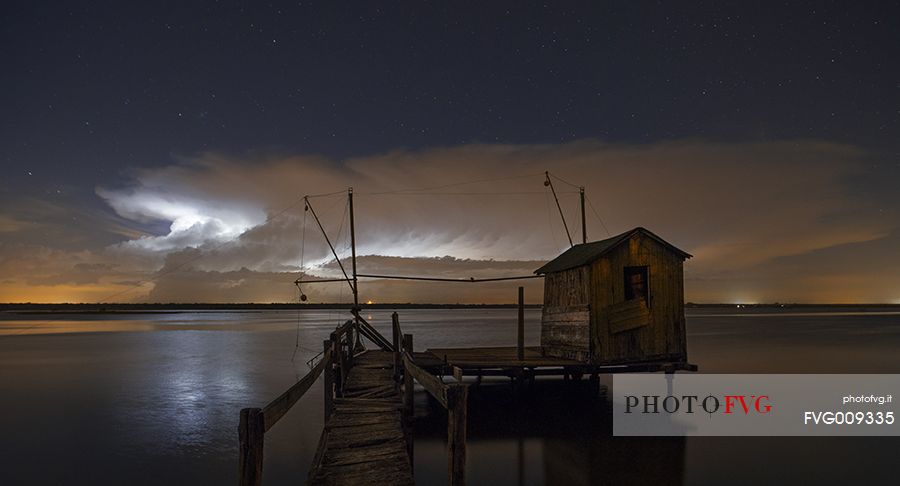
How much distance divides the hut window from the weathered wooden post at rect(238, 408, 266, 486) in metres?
15.8

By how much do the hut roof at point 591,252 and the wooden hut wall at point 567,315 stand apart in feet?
0.83

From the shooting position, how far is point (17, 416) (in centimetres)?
2228

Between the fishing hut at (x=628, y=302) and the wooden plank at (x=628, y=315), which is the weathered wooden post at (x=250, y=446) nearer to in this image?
the fishing hut at (x=628, y=302)

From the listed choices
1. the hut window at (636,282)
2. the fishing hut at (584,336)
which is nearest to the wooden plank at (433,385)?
the fishing hut at (584,336)

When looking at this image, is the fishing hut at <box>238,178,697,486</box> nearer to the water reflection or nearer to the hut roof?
the hut roof

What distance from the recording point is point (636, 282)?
65.5ft

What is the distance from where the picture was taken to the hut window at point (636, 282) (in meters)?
19.7

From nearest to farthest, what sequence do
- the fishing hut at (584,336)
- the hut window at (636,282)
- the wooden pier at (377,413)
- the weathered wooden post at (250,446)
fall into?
the weathered wooden post at (250,446) → the wooden pier at (377,413) → the fishing hut at (584,336) → the hut window at (636,282)

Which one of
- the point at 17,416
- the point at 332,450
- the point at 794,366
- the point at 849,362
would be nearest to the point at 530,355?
the point at 332,450

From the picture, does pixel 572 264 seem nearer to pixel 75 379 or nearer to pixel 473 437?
pixel 473 437

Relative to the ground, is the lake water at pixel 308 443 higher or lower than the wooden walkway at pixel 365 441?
lower

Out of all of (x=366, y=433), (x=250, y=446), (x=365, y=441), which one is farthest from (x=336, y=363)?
(x=250, y=446)

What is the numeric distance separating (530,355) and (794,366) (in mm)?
25765

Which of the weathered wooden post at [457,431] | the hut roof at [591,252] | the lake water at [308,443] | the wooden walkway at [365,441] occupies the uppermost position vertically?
the hut roof at [591,252]
